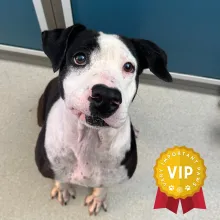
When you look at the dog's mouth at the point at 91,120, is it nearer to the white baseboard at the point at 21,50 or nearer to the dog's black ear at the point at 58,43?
the dog's black ear at the point at 58,43

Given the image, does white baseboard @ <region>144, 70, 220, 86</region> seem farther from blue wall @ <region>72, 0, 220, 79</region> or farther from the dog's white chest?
the dog's white chest

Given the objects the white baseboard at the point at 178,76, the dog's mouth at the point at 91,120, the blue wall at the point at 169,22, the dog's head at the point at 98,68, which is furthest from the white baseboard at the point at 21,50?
the dog's mouth at the point at 91,120

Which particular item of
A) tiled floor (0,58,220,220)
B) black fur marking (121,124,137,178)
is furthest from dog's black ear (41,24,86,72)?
tiled floor (0,58,220,220)

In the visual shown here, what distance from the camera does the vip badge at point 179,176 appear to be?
4.83 feet

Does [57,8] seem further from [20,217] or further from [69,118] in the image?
[20,217]

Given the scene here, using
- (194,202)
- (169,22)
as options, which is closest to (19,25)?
(169,22)

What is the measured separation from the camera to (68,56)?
1.00m

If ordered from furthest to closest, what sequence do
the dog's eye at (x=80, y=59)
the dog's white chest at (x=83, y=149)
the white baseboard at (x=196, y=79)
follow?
the white baseboard at (x=196, y=79) < the dog's white chest at (x=83, y=149) < the dog's eye at (x=80, y=59)

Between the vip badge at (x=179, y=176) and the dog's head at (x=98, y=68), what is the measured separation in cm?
50

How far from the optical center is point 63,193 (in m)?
1.64

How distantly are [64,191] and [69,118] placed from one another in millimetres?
722

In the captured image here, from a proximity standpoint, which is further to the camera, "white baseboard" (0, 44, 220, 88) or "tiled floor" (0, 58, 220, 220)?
"white baseboard" (0, 44, 220, 88)

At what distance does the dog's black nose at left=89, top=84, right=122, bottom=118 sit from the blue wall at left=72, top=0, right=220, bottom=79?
831mm

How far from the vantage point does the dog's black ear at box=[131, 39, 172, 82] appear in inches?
42.5
